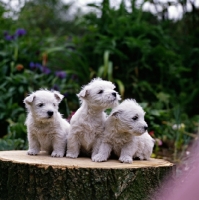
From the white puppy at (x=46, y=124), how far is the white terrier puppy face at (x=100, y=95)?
278 mm

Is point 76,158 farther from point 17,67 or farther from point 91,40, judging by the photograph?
point 91,40

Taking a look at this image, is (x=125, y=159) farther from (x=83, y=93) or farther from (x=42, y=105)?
(x=42, y=105)


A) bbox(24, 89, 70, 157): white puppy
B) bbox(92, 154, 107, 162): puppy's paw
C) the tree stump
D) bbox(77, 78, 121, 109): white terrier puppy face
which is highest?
bbox(77, 78, 121, 109): white terrier puppy face

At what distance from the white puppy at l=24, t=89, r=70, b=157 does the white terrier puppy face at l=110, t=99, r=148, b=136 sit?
1.63 feet

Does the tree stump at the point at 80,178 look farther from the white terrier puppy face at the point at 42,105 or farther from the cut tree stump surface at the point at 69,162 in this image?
the white terrier puppy face at the point at 42,105

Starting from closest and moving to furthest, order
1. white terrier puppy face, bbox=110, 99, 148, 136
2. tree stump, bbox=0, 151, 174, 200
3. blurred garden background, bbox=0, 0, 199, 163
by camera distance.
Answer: tree stump, bbox=0, 151, 174, 200 < white terrier puppy face, bbox=110, 99, 148, 136 < blurred garden background, bbox=0, 0, 199, 163

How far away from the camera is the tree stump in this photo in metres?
2.87

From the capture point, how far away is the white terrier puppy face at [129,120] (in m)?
2.97

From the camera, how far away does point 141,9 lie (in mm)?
9500

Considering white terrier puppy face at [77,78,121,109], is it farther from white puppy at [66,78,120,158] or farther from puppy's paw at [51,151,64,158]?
puppy's paw at [51,151,64,158]

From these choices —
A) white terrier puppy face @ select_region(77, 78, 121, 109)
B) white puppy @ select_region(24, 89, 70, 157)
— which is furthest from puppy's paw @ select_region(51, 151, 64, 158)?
white terrier puppy face @ select_region(77, 78, 121, 109)

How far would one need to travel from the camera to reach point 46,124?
3.27 meters

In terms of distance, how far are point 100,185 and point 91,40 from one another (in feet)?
22.0

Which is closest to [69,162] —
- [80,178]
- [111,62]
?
[80,178]
